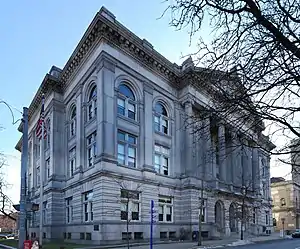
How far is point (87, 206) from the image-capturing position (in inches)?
1602

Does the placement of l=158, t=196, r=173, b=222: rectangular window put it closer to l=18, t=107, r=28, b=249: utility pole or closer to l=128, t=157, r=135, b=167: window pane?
l=128, t=157, r=135, b=167: window pane

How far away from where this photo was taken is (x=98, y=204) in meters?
37.2

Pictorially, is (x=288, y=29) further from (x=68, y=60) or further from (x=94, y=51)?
(x=68, y=60)

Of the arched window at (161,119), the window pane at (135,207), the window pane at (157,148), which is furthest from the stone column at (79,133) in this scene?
the arched window at (161,119)

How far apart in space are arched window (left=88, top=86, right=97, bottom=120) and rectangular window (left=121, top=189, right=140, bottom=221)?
8.84 m

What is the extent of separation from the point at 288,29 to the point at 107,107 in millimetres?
33497

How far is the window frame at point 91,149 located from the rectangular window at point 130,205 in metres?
4.61

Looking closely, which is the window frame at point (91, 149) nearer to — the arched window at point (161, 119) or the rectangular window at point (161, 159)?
the rectangular window at point (161, 159)

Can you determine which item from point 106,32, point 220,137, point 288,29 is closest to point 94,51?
point 106,32

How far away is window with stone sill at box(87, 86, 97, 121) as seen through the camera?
42125 millimetres

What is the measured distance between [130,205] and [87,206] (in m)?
4.40

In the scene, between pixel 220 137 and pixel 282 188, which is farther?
pixel 282 188

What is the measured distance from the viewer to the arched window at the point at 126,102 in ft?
138

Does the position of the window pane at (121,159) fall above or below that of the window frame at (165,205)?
above
